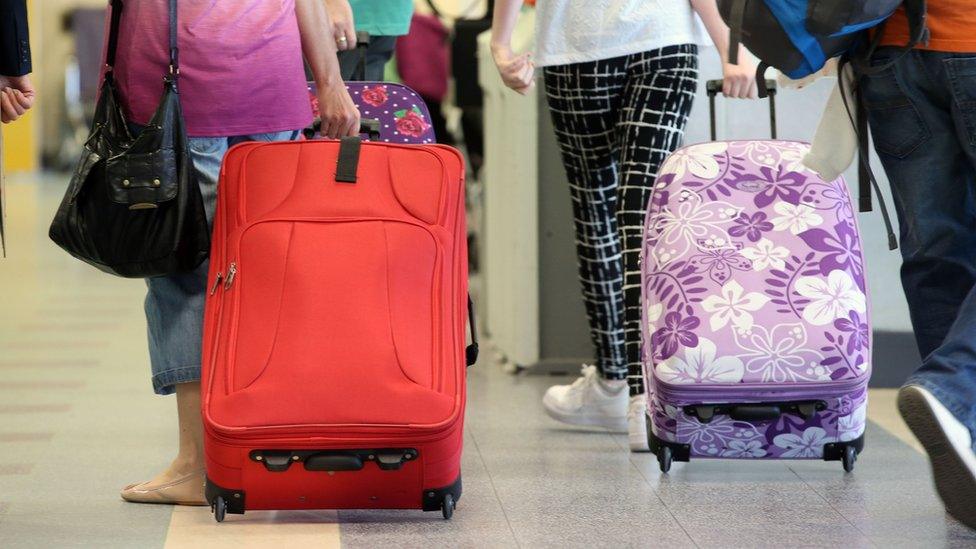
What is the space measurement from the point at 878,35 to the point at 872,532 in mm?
877

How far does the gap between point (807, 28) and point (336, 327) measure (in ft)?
3.11

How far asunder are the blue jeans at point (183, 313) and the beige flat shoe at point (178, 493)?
19 cm

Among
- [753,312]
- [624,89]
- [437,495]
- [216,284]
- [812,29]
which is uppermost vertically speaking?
[812,29]

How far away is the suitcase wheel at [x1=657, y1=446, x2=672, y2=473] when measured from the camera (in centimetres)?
286

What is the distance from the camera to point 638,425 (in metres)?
3.29

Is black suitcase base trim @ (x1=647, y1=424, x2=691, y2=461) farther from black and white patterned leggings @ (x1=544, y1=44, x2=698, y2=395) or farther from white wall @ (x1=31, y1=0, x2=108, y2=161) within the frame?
white wall @ (x1=31, y1=0, x2=108, y2=161)

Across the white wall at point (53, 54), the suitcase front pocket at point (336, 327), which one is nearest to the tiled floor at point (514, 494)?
the suitcase front pocket at point (336, 327)

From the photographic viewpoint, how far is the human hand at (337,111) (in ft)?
9.39

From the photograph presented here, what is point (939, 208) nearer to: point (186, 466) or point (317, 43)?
point (317, 43)

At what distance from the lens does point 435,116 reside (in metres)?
6.95

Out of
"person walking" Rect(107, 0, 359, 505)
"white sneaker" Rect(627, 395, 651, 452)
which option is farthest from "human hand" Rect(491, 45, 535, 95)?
"white sneaker" Rect(627, 395, 651, 452)

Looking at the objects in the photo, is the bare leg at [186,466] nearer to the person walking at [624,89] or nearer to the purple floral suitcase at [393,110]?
the purple floral suitcase at [393,110]

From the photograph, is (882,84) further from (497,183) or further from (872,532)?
(497,183)

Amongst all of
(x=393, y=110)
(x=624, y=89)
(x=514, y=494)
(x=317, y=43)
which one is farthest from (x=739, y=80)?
(x=514, y=494)
